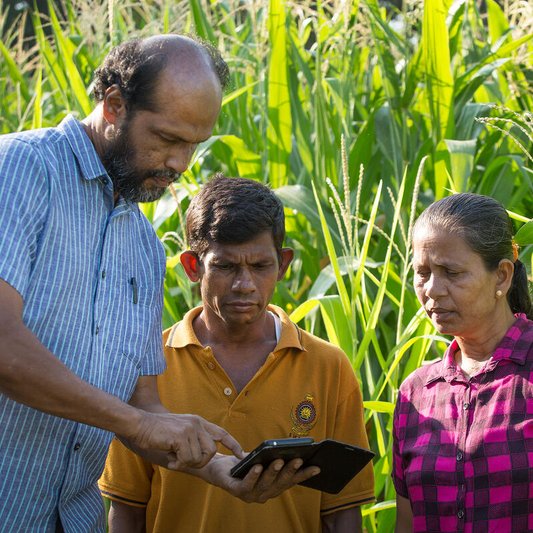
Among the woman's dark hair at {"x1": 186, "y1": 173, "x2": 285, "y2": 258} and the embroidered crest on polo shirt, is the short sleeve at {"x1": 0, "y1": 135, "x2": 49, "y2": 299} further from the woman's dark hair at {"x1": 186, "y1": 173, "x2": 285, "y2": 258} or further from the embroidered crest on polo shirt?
the embroidered crest on polo shirt

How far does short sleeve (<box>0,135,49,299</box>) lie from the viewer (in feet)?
6.45

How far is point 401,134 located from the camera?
3.86 metres

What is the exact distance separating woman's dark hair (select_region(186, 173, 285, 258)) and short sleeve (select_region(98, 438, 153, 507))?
0.53 m

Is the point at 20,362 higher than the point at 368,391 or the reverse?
higher

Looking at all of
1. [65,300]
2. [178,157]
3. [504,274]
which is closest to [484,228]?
[504,274]

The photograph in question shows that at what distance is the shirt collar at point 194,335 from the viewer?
2.55 metres

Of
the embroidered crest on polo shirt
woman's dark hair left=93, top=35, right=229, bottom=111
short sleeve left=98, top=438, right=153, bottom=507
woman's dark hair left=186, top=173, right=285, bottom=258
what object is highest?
woman's dark hair left=93, top=35, right=229, bottom=111

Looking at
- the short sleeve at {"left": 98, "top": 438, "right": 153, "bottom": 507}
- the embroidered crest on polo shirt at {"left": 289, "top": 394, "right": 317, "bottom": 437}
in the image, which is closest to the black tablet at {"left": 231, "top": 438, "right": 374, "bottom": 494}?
the embroidered crest on polo shirt at {"left": 289, "top": 394, "right": 317, "bottom": 437}

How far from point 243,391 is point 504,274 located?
→ 0.67 meters

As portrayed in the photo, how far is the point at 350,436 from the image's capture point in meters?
2.54

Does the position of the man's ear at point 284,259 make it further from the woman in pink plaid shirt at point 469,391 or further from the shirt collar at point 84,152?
the shirt collar at point 84,152

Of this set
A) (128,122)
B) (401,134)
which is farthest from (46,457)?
(401,134)

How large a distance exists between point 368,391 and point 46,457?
144cm

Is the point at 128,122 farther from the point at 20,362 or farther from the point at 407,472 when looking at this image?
the point at 407,472
